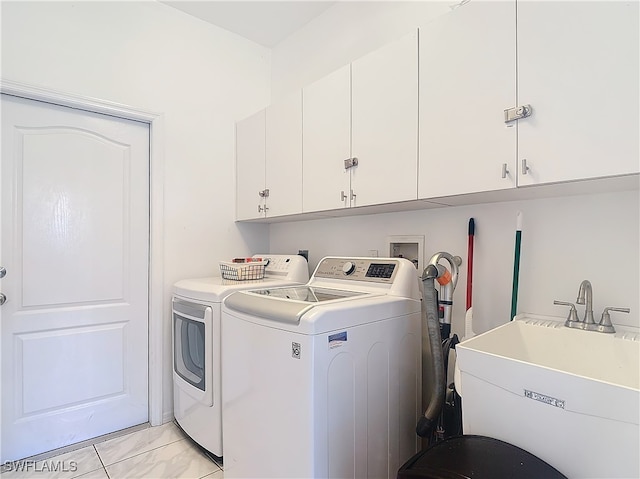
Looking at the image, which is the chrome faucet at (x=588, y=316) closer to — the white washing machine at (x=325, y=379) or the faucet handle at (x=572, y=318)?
the faucet handle at (x=572, y=318)

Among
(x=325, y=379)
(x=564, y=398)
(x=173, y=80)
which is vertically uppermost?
(x=173, y=80)

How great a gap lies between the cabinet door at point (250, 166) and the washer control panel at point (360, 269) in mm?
662

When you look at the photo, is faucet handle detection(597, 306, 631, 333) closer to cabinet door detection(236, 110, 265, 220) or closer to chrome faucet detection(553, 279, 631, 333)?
chrome faucet detection(553, 279, 631, 333)

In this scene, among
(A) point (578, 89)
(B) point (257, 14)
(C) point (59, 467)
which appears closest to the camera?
(A) point (578, 89)

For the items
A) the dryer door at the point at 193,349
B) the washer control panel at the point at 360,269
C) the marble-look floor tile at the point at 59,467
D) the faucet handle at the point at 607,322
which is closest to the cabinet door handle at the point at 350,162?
the washer control panel at the point at 360,269

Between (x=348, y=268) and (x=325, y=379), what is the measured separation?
744mm

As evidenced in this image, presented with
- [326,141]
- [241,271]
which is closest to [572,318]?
[326,141]

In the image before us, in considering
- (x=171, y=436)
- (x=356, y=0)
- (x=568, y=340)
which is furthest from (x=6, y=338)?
(x=356, y=0)

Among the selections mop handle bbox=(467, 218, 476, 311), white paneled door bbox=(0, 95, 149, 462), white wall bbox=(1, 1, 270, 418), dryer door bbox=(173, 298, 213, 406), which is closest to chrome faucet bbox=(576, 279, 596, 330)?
mop handle bbox=(467, 218, 476, 311)

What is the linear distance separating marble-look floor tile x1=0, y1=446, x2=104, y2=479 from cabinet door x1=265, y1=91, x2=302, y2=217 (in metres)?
1.67

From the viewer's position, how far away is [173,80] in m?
2.42

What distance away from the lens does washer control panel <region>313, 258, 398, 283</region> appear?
5.73 ft

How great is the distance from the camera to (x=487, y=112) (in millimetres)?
1282

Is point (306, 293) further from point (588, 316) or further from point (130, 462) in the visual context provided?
point (130, 462)
